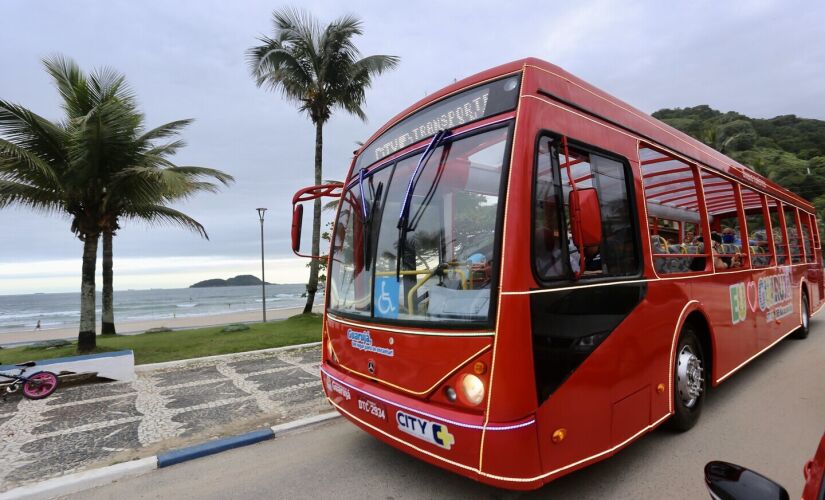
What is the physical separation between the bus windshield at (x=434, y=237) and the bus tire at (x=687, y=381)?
2.32 metres

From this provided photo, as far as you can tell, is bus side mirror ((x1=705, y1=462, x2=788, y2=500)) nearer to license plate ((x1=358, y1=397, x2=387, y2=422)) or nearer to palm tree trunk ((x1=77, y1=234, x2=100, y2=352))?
license plate ((x1=358, y1=397, x2=387, y2=422))

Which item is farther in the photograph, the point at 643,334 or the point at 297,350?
the point at 297,350

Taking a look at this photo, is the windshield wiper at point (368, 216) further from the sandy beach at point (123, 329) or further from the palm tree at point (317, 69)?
the sandy beach at point (123, 329)

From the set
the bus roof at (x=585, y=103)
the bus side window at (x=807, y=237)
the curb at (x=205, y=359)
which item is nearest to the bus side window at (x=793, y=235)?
the bus side window at (x=807, y=237)

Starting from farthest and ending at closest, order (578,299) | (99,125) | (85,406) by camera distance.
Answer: (99,125), (85,406), (578,299)

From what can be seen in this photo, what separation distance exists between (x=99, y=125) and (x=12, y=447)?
259 inches

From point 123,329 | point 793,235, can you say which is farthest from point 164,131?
point 123,329

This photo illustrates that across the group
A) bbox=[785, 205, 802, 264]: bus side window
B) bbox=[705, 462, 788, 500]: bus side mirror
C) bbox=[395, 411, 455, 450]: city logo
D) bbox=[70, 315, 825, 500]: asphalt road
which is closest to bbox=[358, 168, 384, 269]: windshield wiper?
bbox=[395, 411, 455, 450]: city logo

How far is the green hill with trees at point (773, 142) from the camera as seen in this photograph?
127 feet

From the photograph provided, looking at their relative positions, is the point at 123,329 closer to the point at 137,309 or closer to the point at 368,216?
the point at 368,216

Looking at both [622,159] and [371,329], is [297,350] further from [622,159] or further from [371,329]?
[622,159]

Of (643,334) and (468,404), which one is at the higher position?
(643,334)

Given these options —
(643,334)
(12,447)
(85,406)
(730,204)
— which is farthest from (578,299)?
(85,406)

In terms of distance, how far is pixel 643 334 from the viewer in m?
3.38
